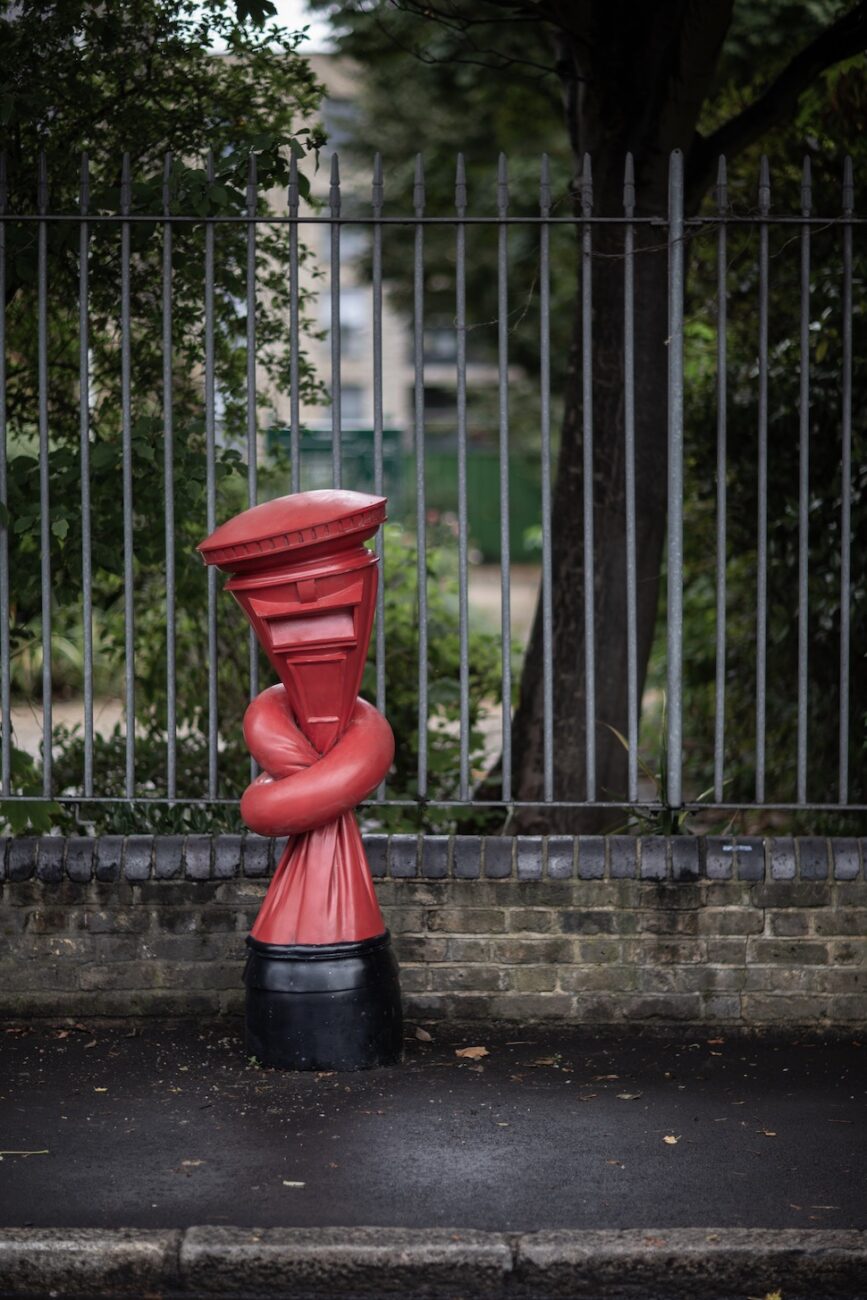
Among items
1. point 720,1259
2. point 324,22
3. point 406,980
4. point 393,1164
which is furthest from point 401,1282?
point 324,22

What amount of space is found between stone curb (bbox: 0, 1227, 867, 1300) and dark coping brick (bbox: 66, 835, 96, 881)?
1.81m

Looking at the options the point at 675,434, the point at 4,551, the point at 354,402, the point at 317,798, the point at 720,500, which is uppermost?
the point at 354,402

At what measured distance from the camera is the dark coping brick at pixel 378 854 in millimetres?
5258

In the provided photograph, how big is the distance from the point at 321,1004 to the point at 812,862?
181cm

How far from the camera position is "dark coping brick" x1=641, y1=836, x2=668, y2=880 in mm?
5211

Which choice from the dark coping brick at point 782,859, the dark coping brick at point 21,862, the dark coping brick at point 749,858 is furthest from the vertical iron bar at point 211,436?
the dark coping brick at point 782,859

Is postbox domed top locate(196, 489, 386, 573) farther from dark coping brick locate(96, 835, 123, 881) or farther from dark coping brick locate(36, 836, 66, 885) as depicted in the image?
dark coping brick locate(36, 836, 66, 885)

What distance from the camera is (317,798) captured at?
4605 millimetres

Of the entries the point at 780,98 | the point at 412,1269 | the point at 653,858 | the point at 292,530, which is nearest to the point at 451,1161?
the point at 412,1269

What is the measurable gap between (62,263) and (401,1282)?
13.1ft

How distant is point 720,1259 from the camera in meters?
3.55

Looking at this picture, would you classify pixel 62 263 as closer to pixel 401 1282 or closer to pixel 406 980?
pixel 406 980

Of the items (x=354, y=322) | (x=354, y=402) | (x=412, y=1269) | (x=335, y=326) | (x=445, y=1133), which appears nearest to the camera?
(x=412, y=1269)

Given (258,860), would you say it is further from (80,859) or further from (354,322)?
(354,322)
